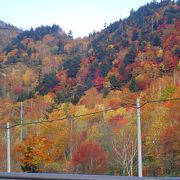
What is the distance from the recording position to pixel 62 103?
132ft

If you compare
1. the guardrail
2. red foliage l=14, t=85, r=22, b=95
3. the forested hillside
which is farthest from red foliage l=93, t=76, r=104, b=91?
the guardrail

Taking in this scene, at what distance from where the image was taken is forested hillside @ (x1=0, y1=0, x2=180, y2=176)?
1972 cm

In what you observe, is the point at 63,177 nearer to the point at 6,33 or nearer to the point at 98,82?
the point at 98,82

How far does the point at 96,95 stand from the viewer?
40.6 meters

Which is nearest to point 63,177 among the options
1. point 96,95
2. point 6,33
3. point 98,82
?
point 96,95

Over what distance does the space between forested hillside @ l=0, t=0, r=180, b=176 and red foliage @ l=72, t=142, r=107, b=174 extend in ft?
0.15

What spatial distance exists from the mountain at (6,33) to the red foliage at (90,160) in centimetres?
4578

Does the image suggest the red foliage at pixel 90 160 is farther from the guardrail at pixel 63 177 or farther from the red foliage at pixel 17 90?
the red foliage at pixel 17 90

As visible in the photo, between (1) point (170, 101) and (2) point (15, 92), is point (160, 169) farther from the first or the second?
(2) point (15, 92)

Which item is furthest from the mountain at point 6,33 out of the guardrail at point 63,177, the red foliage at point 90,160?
the guardrail at point 63,177

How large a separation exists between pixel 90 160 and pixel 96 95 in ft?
72.9

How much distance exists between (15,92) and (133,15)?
68.8ft

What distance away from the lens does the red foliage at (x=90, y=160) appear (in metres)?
18.5

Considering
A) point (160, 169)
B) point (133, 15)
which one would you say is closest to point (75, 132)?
point (160, 169)
